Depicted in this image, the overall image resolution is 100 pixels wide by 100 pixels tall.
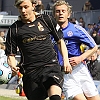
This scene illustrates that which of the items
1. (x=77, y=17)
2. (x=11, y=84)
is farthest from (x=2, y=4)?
(x=11, y=84)

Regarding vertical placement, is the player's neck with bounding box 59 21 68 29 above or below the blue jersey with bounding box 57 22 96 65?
above

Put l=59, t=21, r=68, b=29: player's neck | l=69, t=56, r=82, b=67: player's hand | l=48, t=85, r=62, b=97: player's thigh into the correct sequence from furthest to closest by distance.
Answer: l=59, t=21, r=68, b=29: player's neck, l=69, t=56, r=82, b=67: player's hand, l=48, t=85, r=62, b=97: player's thigh

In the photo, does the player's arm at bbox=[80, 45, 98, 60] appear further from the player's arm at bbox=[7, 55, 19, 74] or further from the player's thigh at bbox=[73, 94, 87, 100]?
the player's arm at bbox=[7, 55, 19, 74]

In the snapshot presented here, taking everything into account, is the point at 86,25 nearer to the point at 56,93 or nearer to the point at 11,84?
the point at 11,84

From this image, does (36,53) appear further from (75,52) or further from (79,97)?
(79,97)

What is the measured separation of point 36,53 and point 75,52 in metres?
1.07

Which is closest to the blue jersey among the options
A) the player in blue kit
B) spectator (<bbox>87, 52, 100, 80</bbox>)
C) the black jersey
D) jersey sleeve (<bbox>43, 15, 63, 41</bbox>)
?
the player in blue kit

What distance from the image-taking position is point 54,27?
624cm

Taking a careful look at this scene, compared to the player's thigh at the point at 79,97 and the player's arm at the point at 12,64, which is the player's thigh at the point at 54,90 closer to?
the player's arm at the point at 12,64

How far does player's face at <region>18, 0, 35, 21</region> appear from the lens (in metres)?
6.07

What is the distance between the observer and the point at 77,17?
70.5 ft

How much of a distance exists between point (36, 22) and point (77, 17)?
607 inches

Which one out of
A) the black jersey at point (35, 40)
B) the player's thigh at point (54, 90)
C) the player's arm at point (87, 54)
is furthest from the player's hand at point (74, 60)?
the player's thigh at point (54, 90)

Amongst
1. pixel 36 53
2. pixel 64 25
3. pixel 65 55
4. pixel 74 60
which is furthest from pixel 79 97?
pixel 36 53
